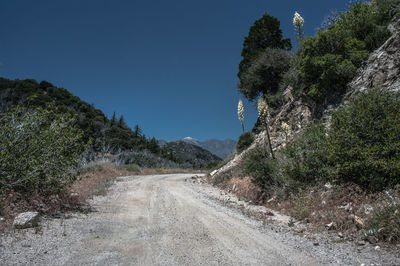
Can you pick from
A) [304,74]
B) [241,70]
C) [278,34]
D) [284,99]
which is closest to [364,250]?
[304,74]

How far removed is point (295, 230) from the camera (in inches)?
232

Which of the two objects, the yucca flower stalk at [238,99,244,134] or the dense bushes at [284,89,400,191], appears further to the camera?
the yucca flower stalk at [238,99,244,134]

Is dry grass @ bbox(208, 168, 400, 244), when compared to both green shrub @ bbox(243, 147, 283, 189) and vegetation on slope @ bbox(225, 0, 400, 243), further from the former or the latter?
green shrub @ bbox(243, 147, 283, 189)

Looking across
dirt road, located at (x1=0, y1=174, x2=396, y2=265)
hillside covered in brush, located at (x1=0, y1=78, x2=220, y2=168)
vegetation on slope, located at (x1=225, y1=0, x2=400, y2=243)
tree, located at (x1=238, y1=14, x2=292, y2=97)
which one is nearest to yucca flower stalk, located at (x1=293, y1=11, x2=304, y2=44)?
vegetation on slope, located at (x1=225, y1=0, x2=400, y2=243)

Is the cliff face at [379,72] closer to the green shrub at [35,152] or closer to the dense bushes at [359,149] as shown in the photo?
the dense bushes at [359,149]

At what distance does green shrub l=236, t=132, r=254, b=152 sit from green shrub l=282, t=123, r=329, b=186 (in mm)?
11496

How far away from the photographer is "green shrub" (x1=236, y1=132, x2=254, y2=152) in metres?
20.9

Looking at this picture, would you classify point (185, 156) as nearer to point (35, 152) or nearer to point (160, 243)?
point (35, 152)

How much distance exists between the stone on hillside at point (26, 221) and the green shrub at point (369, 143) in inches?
304

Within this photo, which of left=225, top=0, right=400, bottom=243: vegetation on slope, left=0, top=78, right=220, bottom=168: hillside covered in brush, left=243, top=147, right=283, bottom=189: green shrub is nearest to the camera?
left=225, top=0, right=400, bottom=243: vegetation on slope

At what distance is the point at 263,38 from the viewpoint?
25.7 meters

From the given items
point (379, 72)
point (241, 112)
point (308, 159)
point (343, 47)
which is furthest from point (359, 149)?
point (241, 112)

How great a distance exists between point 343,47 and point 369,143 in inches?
322

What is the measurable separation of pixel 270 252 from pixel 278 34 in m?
25.9
